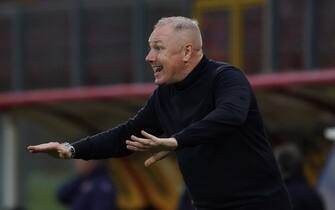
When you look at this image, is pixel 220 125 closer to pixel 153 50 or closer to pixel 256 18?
pixel 153 50

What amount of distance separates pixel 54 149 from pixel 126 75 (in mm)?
9640

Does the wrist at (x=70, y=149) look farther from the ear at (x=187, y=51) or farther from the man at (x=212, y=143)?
the ear at (x=187, y=51)

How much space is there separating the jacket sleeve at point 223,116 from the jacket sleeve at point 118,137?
58 centimetres

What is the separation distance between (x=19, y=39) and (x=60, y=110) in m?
2.16

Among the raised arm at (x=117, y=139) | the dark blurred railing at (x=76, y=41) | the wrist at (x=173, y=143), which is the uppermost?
the wrist at (x=173, y=143)

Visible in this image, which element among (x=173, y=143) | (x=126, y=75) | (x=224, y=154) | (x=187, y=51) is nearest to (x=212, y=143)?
(x=224, y=154)

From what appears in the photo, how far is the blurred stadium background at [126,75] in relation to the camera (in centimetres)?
1432

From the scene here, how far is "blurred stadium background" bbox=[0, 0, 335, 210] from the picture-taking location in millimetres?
14320

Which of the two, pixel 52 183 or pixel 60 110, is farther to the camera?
pixel 52 183

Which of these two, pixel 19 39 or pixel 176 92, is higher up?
pixel 176 92

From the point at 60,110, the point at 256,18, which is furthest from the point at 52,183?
the point at 256,18

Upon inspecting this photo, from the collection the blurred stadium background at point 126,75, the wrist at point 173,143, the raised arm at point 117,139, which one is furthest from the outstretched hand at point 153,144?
the blurred stadium background at point 126,75

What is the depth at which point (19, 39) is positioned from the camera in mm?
17641

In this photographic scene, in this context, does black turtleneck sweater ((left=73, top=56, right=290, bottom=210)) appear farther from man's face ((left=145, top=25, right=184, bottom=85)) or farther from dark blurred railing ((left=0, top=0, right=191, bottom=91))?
dark blurred railing ((left=0, top=0, right=191, bottom=91))
